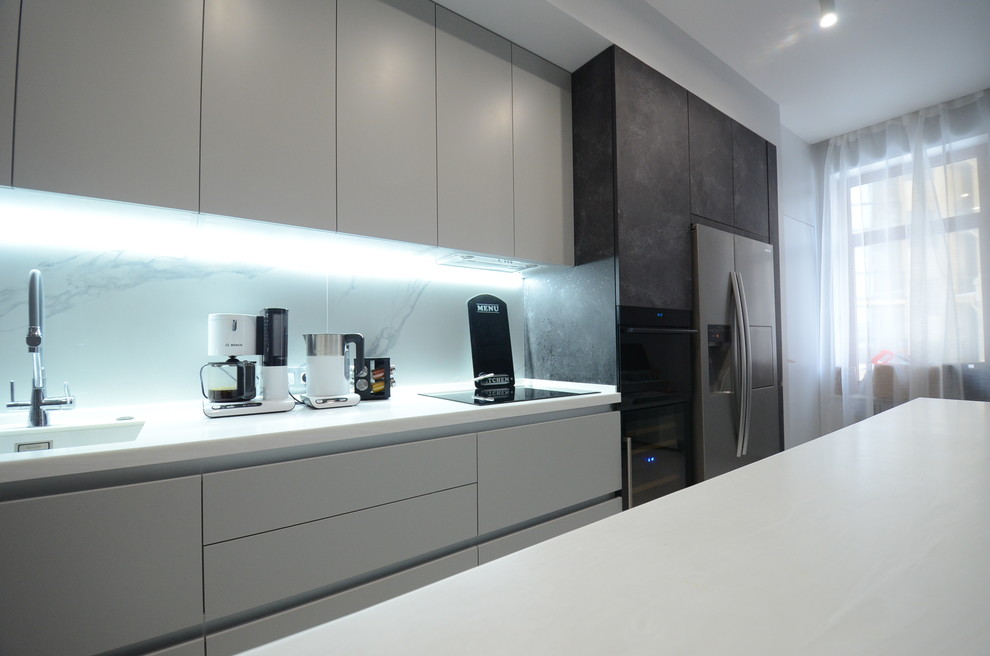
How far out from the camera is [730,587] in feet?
1.20

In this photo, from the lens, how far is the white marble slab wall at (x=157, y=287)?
4.29 ft

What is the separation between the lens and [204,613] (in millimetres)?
1023

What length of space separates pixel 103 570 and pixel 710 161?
3166 millimetres

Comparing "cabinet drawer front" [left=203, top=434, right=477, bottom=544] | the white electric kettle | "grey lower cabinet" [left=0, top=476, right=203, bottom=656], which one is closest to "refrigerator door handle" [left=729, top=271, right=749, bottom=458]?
"cabinet drawer front" [left=203, top=434, right=477, bottom=544]

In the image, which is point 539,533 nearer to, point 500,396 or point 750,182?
point 500,396

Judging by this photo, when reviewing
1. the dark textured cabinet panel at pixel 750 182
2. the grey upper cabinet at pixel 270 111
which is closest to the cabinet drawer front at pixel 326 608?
the grey upper cabinet at pixel 270 111

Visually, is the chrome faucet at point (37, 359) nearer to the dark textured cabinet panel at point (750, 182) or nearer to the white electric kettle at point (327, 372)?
the white electric kettle at point (327, 372)

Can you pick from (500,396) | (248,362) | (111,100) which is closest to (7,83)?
(111,100)

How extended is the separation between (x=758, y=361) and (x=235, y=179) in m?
3.05

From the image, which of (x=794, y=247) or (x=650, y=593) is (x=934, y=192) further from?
(x=650, y=593)

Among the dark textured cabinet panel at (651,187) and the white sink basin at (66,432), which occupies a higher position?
the dark textured cabinet panel at (651,187)

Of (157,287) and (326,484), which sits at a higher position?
(157,287)

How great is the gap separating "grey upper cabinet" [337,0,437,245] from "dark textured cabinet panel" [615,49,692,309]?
94cm

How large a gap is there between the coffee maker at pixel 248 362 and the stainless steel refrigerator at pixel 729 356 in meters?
2.11
